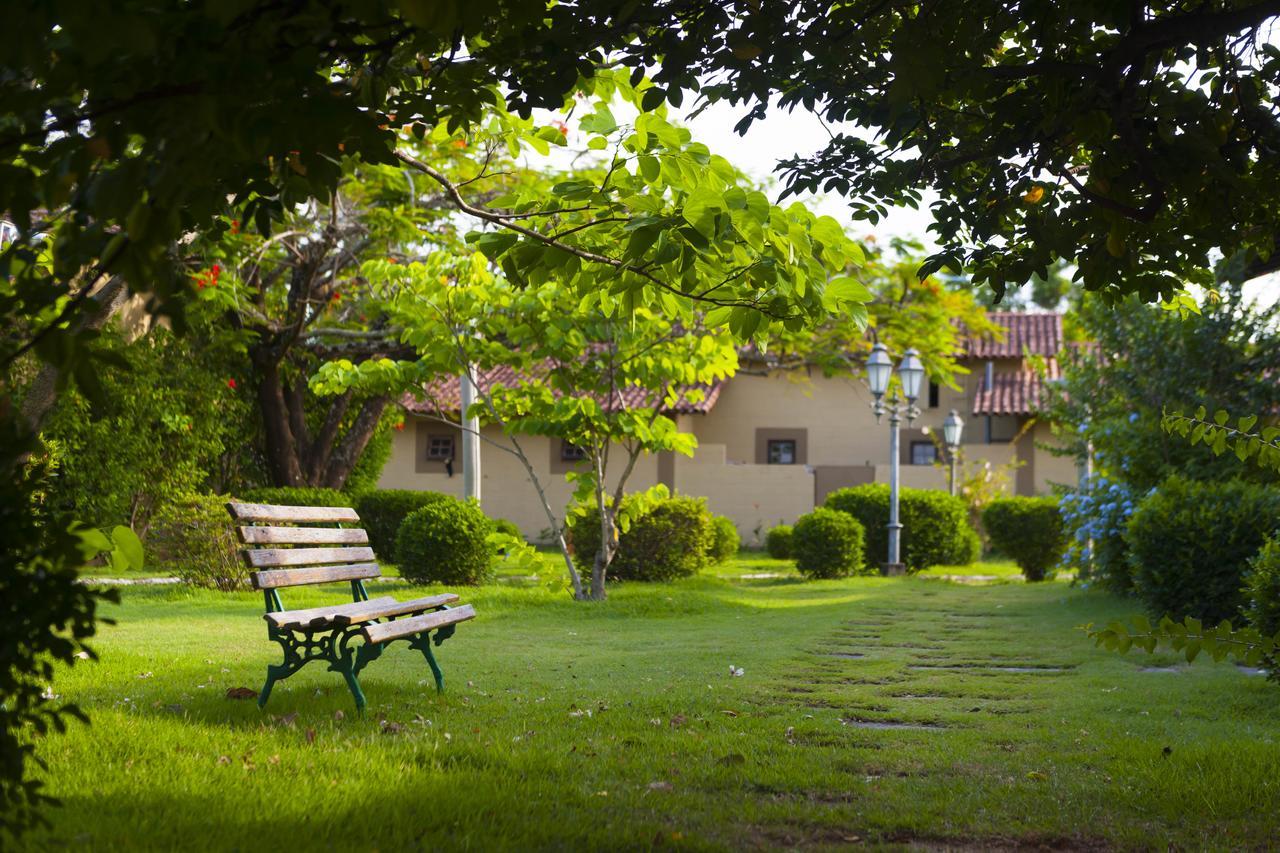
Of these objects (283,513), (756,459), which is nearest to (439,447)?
(756,459)

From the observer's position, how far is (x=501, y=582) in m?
15.4

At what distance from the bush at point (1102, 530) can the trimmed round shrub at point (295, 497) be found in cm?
927

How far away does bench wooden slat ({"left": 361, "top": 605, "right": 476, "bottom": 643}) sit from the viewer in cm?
527

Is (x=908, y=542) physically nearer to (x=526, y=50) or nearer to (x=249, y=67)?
(x=526, y=50)

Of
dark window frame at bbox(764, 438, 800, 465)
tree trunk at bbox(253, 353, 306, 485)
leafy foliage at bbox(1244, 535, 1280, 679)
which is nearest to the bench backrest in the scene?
leafy foliage at bbox(1244, 535, 1280, 679)

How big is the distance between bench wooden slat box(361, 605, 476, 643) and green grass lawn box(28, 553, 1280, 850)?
389 mm

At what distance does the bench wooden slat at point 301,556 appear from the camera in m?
5.79

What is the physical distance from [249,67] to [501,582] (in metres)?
13.7

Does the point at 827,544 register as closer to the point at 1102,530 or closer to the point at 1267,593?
the point at 1102,530

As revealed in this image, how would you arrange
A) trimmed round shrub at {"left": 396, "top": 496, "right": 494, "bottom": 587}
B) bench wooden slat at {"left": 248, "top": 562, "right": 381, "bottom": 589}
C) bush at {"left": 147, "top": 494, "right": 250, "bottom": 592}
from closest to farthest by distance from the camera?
bench wooden slat at {"left": 248, "top": 562, "right": 381, "bottom": 589}, bush at {"left": 147, "top": 494, "right": 250, "bottom": 592}, trimmed round shrub at {"left": 396, "top": 496, "right": 494, "bottom": 587}

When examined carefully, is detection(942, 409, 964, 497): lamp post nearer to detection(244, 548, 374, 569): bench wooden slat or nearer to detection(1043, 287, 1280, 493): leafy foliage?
detection(1043, 287, 1280, 493): leafy foliage

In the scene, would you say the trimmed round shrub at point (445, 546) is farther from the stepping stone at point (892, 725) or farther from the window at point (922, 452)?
the window at point (922, 452)

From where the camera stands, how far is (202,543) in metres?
13.2

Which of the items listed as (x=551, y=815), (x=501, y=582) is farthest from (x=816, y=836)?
(x=501, y=582)
